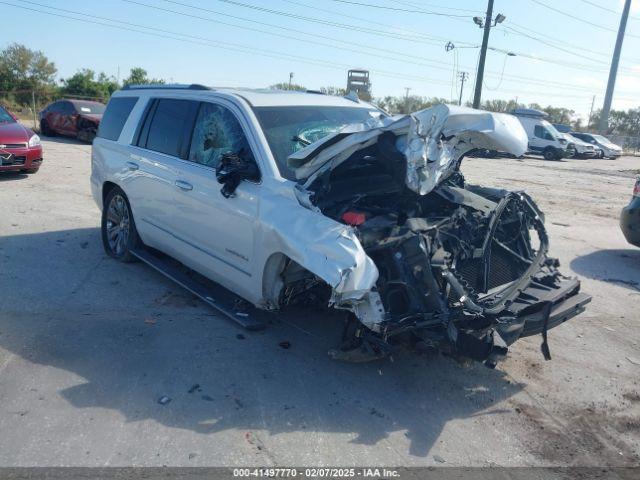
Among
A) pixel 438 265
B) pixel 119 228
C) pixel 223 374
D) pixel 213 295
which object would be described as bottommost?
pixel 223 374

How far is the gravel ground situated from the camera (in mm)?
3400

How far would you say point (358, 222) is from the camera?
3.90 metres

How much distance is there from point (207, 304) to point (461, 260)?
2590mm

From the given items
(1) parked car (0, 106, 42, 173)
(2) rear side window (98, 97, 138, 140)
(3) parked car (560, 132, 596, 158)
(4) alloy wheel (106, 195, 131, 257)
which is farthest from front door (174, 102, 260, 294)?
(3) parked car (560, 132, 596, 158)

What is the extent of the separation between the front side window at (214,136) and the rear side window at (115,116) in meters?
1.66

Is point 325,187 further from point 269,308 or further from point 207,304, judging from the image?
point 207,304

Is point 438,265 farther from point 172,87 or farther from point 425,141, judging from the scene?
point 172,87

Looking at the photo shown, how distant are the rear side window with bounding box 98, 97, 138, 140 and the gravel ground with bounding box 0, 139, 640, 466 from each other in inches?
66.3

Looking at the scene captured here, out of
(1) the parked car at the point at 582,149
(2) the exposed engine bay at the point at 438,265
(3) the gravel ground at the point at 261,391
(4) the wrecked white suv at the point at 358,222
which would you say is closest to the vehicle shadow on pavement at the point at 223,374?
(3) the gravel ground at the point at 261,391

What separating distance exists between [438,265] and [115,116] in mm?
4789

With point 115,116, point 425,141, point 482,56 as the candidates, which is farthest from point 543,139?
point 425,141

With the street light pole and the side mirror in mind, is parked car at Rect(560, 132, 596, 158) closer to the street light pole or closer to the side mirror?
the street light pole

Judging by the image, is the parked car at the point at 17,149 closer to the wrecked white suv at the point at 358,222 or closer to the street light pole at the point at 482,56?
the wrecked white suv at the point at 358,222

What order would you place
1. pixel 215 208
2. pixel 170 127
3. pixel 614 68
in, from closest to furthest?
pixel 215 208
pixel 170 127
pixel 614 68
